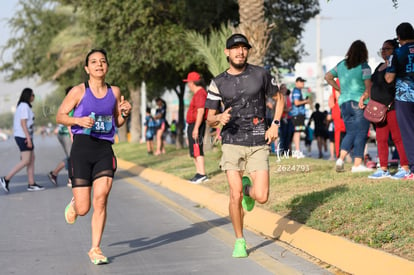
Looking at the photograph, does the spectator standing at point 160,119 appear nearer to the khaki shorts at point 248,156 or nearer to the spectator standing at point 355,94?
the spectator standing at point 355,94

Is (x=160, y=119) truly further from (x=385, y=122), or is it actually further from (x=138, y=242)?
(x=138, y=242)

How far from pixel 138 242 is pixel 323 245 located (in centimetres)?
223

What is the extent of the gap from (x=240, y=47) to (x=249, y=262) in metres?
1.96

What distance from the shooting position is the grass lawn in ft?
24.1

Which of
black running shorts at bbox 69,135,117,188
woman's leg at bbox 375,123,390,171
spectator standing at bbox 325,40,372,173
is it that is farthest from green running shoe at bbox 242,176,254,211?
spectator standing at bbox 325,40,372,173

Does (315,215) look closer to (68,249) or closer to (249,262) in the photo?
(249,262)

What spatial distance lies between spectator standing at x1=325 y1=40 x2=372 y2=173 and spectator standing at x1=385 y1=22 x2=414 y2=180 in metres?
1.46

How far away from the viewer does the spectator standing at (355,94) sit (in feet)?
40.1

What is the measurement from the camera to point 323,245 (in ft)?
25.0

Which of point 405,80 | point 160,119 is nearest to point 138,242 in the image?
point 405,80

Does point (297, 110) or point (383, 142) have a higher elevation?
point (297, 110)

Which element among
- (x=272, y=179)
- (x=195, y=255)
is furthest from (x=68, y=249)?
(x=272, y=179)

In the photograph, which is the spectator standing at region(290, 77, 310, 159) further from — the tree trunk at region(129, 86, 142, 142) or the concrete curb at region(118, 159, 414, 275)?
the tree trunk at region(129, 86, 142, 142)

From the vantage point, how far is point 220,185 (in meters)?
13.8
